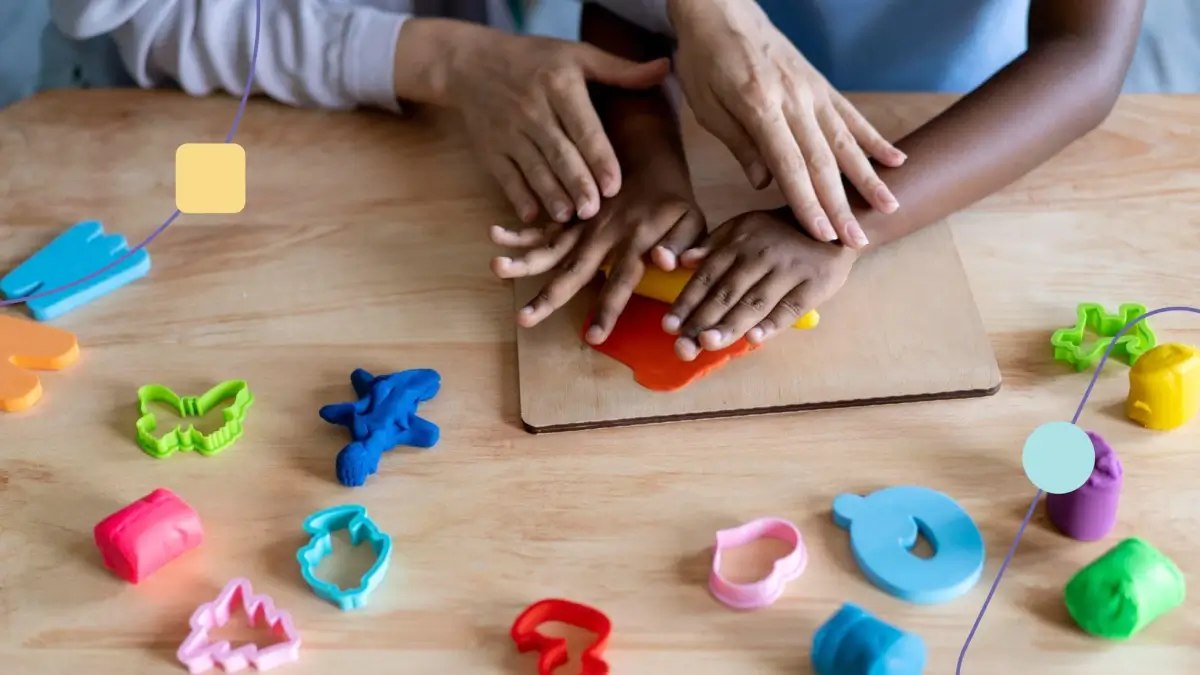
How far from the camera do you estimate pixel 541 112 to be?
0.90 metres

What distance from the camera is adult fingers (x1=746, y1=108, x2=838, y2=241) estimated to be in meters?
0.79

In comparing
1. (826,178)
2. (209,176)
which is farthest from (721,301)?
(209,176)

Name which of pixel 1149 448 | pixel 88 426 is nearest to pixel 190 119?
pixel 88 426

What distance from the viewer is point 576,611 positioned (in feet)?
1.96

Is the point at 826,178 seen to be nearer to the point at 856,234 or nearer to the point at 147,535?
the point at 856,234

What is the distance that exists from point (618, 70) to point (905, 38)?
1.20 ft

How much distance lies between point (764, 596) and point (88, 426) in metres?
0.45

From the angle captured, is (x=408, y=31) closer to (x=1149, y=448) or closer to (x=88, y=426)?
(x=88, y=426)

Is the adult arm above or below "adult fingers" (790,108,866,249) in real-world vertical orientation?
below

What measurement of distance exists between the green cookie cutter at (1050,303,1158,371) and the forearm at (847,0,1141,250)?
137 mm

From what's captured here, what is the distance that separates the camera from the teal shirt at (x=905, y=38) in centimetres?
109

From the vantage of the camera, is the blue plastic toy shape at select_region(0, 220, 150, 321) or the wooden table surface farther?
the blue plastic toy shape at select_region(0, 220, 150, 321)

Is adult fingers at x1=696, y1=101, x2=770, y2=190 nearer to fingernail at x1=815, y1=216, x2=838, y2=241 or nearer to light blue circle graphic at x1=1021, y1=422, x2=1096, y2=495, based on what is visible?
fingernail at x1=815, y1=216, x2=838, y2=241

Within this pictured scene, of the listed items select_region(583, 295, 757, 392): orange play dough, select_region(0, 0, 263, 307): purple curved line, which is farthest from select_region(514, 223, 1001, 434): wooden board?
select_region(0, 0, 263, 307): purple curved line
